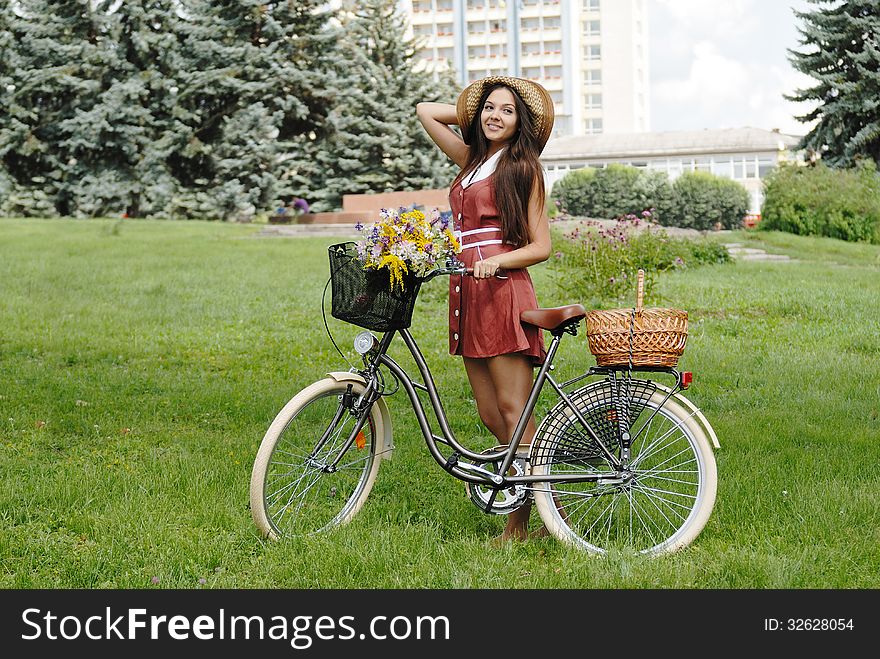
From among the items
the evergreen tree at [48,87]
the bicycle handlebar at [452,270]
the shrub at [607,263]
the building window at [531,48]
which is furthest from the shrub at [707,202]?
the building window at [531,48]

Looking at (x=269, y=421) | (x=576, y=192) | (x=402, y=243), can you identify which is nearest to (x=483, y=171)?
(x=402, y=243)

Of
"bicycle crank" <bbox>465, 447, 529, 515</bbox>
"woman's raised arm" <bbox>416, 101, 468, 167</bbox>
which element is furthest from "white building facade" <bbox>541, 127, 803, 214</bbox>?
"bicycle crank" <bbox>465, 447, 529, 515</bbox>

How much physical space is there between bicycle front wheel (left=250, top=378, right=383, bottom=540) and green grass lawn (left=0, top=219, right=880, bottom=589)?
0.14 metres

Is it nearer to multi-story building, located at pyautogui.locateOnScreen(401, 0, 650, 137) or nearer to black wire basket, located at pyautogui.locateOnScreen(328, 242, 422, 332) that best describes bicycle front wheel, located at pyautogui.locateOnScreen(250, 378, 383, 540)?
black wire basket, located at pyautogui.locateOnScreen(328, 242, 422, 332)

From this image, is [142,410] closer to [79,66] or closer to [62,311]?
[62,311]

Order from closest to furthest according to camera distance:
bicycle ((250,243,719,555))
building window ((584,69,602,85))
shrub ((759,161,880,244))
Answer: bicycle ((250,243,719,555)), shrub ((759,161,880,244)), building window ((584,69,602,85))

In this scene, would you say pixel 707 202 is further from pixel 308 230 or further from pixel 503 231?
pixel 503 231

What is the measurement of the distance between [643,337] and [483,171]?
0.93 meters

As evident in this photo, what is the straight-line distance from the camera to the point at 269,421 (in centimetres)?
631

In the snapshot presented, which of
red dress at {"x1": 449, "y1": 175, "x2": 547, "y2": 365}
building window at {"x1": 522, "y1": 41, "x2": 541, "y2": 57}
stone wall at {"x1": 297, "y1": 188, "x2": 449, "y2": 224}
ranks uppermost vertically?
building window at {"x1": 522, "y1": 41, "x2": 541, "y2": 57}

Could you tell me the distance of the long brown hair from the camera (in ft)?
12.8

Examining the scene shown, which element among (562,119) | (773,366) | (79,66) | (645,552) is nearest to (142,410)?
(645,552)
